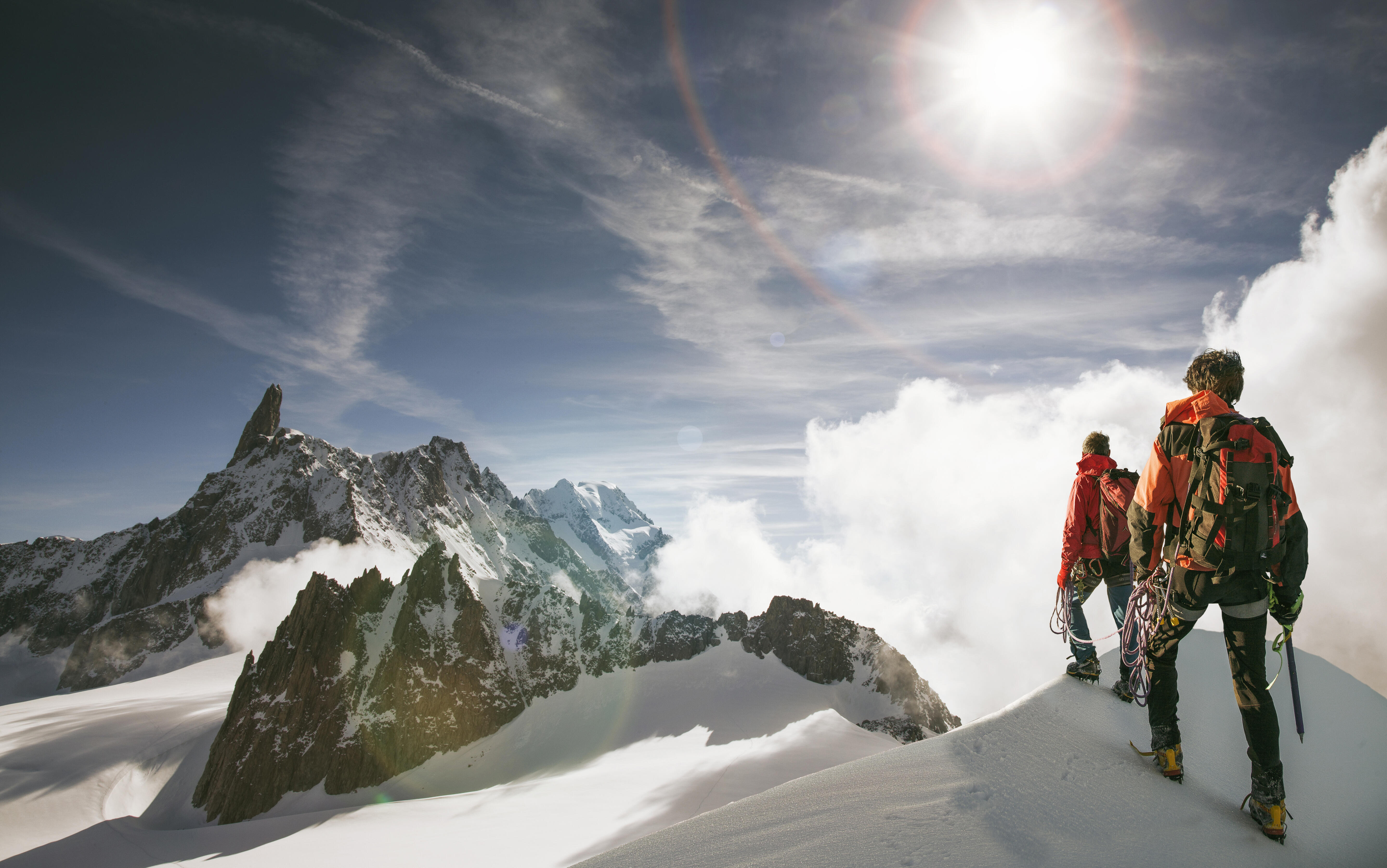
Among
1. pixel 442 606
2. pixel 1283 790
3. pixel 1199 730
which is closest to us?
pixel 1283 790

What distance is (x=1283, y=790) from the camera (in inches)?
156

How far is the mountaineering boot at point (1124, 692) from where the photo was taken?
5945mm

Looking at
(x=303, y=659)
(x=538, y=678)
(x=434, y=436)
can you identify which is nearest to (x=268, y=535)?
(x=434, y=436)

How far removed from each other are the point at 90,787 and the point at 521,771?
5389 centimetres


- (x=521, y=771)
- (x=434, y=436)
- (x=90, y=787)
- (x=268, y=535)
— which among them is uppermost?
(x=434, y=436)

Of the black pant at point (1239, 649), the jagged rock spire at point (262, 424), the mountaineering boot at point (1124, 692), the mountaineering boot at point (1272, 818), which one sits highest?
the jagged rock spire at point (262, 424)

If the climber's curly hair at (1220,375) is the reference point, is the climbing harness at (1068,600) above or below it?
below

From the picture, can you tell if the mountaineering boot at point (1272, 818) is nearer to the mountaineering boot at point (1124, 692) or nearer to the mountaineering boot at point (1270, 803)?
the mountaineering boot at point (1270, 803)

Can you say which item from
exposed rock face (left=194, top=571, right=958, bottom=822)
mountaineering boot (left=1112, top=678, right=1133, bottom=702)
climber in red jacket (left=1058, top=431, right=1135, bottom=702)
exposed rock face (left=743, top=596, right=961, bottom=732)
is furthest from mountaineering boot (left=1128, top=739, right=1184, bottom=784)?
exposed rock face (left=743, top=596, right=961, bottom=732)

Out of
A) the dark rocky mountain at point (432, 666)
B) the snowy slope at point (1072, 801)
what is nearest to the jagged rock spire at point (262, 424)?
the dark rocky mountain at point (432, 666)

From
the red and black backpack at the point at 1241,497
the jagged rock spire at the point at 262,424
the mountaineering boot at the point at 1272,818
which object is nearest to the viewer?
the mountaineering boot at the point at 1272,818

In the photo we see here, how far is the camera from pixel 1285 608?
4.31 metres

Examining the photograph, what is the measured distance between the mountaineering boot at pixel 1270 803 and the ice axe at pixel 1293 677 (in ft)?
2.63

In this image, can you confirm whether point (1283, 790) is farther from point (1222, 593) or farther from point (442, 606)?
point (442, 606)
